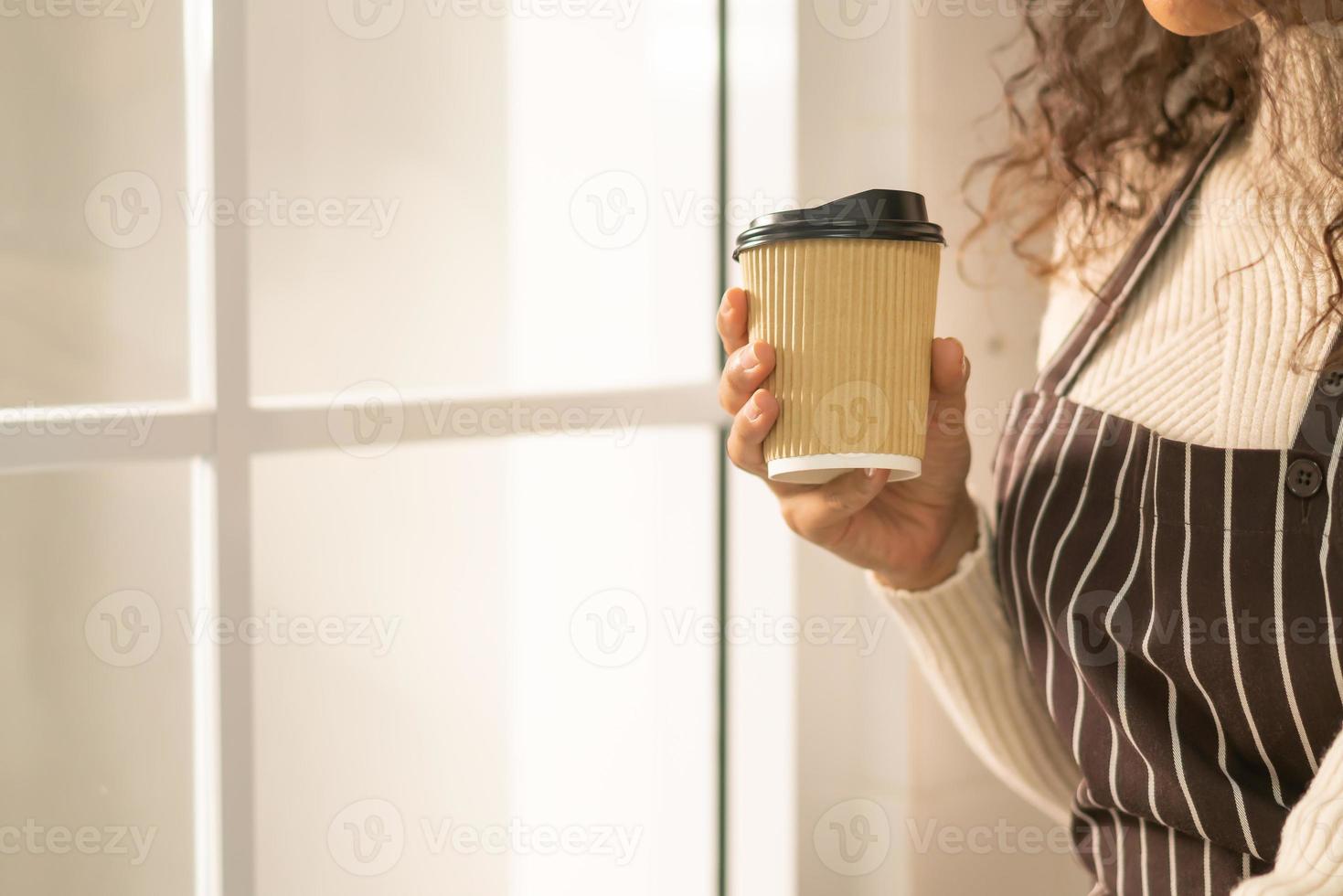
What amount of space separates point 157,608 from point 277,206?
0.79ft

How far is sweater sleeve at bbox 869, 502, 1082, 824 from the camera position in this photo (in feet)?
2.75

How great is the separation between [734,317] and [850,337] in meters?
0.07

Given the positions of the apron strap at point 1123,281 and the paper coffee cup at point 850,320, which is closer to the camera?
the paper coffee cup at point 850,320

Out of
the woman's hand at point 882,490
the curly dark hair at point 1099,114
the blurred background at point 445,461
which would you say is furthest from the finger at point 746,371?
the curly dark hair at point 1099,114

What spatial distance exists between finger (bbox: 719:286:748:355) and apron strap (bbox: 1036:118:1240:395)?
0.94 feet

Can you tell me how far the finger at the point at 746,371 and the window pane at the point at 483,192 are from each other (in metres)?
0.24

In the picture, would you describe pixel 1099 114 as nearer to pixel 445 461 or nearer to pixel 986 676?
pixel 986 676

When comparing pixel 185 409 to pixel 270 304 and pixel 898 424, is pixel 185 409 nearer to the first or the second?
pixel 270 304

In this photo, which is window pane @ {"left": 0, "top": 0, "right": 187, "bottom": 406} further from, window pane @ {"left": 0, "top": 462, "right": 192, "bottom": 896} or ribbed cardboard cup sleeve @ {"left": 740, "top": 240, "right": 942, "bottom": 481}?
ribbed cardboard cup sleeve @ {"left": 740, "top": 240, "right": 942, "bottom": 481}

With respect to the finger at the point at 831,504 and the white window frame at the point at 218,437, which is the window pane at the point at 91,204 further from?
the finger at the point at 831,504

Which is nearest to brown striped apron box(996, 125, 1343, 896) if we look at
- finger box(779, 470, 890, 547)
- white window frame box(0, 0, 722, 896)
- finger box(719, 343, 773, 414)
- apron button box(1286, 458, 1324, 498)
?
apron button box(1286, 458, 1324, 498)

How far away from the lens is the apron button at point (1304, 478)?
63 cm

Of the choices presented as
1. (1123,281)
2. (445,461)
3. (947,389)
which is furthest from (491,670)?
(1123,281)

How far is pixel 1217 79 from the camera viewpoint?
2.73ft
